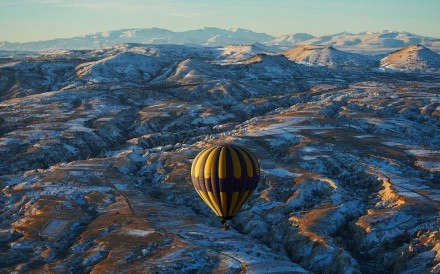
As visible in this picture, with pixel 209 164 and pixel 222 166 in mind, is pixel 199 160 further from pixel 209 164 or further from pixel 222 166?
pixel 222 166

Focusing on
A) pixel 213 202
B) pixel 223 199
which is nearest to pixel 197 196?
pixel 213 202

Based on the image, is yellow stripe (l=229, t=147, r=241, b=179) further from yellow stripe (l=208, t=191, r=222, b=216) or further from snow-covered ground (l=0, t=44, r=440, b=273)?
snow-covered ground (l=0, t=44, r=440, b=273)

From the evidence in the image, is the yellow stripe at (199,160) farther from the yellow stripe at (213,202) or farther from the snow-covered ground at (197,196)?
the snow-covered ground at (197,196)

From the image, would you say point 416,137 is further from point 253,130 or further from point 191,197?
point 191,197

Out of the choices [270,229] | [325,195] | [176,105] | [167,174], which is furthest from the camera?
[176,105]

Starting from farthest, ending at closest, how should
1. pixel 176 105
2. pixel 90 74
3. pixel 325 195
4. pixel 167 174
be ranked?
pixel 90 74 → pixel 176 105 → pixel 167 174 → pixel 325 195

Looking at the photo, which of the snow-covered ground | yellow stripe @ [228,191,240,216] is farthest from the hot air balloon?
the snow-covered ground

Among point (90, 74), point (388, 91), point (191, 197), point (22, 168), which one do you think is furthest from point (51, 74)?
point (191, 197)
